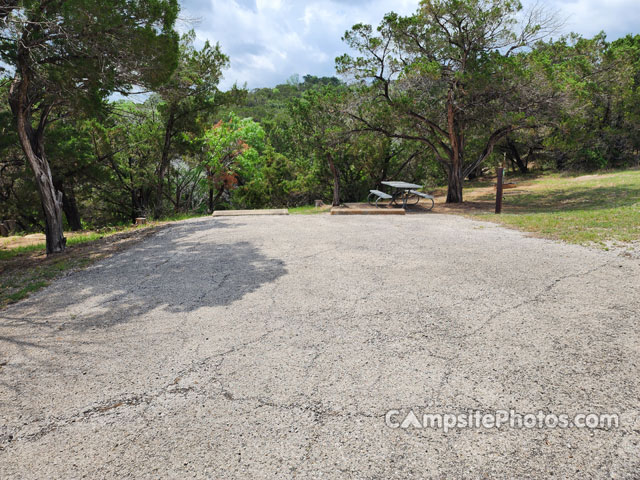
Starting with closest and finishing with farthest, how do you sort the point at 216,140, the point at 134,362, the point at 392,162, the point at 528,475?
the point at 528,475, the point at 134,362, the point at 392,162, the point at 216,140

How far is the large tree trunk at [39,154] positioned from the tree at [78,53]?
0.05 feet

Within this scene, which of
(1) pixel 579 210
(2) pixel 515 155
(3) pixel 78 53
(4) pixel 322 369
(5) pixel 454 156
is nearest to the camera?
(4) pixel 322 369

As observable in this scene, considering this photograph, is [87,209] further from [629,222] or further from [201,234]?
[629,222]

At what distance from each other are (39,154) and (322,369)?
25.8ft

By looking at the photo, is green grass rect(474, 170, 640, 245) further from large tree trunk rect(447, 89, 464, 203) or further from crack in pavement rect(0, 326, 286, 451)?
crack in pavement rect(0, 326, 286, 451)

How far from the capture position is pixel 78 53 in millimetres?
6059

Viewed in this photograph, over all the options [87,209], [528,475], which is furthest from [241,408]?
[87,209]

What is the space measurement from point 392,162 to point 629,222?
11712mm

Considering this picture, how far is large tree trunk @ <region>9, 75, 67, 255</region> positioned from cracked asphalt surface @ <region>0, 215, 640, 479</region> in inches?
140

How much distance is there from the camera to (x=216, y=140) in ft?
63.1

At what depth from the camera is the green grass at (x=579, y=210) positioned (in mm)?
6340

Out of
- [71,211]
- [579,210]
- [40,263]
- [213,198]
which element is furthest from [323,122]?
[213,198]

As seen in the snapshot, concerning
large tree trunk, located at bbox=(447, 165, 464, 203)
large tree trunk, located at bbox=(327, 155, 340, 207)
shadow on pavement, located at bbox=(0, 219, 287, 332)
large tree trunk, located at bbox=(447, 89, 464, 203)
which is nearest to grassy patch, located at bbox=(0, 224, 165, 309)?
shadow on pavement, located at bbox=(0, 219, 287, 332)

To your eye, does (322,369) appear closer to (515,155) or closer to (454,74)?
(454,74)
